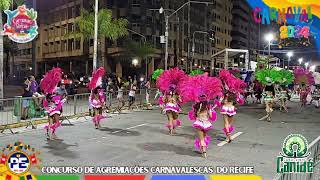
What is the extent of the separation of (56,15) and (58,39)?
15.7ft

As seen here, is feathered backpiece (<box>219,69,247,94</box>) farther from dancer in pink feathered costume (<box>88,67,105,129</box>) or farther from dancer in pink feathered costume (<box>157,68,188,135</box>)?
dancer in pink feathered costume (<box>88,67,105,129</box>)

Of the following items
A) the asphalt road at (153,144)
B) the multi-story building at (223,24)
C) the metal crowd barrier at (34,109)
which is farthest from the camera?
the multi-story building at (223,24)

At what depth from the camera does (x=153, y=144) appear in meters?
12.4

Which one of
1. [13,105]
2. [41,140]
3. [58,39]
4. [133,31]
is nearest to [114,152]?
[41,140]

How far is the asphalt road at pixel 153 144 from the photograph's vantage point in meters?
9.95

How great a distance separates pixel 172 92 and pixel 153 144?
2.52m

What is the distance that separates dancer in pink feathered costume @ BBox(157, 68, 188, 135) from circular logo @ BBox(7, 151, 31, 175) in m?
7.10

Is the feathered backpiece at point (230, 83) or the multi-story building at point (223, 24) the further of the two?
the multi-story building at point (223, 24)

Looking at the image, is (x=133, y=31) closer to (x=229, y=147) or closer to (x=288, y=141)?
(x=229, y=147)

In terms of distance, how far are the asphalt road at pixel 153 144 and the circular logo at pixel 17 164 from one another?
1849 millimetres

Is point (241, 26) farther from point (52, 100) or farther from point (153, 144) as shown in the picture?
point (153, 144)

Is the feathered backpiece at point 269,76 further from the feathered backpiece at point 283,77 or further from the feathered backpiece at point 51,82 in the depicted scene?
the feathered backpiece at point 51,82

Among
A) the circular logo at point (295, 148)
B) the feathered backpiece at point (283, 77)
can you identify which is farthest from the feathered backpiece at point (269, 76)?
the circular logo at point (295, 148)

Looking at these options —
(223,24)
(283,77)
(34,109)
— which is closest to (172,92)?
(34,109)
